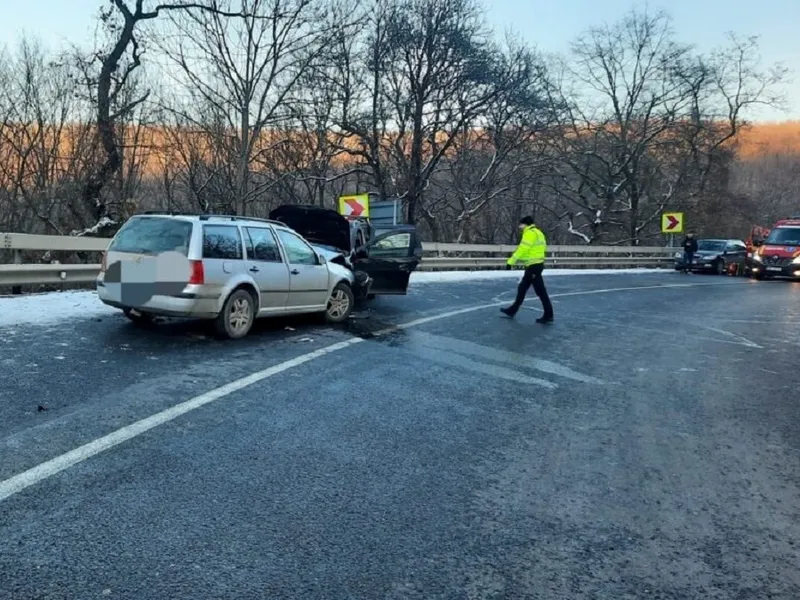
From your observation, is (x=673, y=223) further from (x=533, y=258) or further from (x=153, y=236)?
(x=153, y=236)

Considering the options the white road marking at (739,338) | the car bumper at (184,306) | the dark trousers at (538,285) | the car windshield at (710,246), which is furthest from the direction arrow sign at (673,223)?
the car bumper at (184,306)

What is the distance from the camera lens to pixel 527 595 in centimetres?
261

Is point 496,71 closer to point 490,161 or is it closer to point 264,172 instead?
point 490,161

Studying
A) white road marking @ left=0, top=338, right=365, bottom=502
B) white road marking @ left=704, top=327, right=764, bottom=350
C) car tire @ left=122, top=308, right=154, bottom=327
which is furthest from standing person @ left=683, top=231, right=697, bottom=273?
white road marking @ left=0, top=338, right=365, bottom=502

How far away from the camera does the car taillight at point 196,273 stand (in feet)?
25.1

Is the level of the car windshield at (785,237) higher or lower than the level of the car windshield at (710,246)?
higher

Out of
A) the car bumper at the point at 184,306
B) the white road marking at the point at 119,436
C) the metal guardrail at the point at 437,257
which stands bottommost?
the white road marking at the point at 119,436

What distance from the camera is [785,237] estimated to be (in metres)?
26.1

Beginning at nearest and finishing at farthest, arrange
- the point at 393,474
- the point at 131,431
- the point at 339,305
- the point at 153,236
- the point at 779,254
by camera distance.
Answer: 1. the point at 393,474
2. the point at 131,431
3. the point at 153,236
4. the point at 339,305
5. the point at 779,254

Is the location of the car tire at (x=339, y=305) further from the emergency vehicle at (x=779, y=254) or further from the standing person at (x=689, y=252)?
the standing person at (x=689, y=252)

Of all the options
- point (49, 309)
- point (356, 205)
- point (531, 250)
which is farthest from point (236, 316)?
point (356, 205)

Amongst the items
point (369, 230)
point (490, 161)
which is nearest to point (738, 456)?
point (369, 230)

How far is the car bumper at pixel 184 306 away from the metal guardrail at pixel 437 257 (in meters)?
3.83

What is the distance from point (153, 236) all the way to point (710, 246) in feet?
97.0
